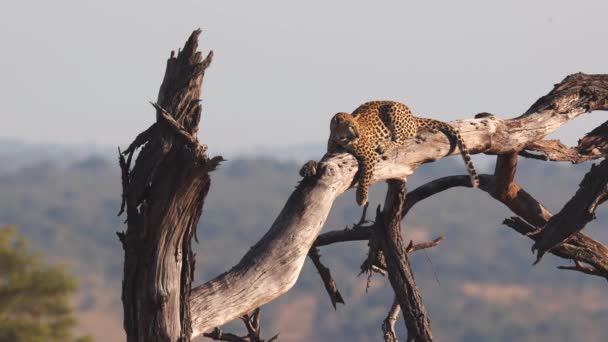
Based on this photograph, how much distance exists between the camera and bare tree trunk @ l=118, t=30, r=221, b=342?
5.36m

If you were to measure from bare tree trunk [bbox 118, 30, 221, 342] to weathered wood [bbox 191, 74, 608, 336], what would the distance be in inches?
8.7

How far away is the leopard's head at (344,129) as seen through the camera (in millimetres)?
8664

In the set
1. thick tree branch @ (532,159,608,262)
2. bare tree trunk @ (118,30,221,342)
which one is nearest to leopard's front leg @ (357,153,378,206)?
thick tree branch @ (532,159,608,262)

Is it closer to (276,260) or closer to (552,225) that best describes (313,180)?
(276,260)

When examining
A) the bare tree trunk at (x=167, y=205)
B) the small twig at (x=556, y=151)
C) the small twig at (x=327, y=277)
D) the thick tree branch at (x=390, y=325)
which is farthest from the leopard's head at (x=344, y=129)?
the bare tree trunk at (x=167, y=205)

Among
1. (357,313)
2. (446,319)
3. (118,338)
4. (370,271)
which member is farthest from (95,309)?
(370,271)

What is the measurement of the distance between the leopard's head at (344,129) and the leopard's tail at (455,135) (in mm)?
561

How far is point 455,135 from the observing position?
8477 millimetres

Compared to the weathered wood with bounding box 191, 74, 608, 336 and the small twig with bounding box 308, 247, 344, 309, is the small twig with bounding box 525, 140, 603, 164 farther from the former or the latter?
the small twig with bounding box 308, 247, 344, 309

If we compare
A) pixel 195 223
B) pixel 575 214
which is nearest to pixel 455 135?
pixel 575 214

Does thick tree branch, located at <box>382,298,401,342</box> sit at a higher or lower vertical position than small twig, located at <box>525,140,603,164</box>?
lower

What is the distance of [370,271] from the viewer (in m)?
9.86

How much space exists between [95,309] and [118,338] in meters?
24.0

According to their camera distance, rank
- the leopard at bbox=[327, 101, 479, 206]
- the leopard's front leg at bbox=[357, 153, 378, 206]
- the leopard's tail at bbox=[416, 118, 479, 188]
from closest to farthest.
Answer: the leopard's front leg at bbox=[357, 153, 378, 206] → the leopard at bbox=[327, 101, 479, 206] → the leopard's tail at bbox=[416, 118, 479, 188]
